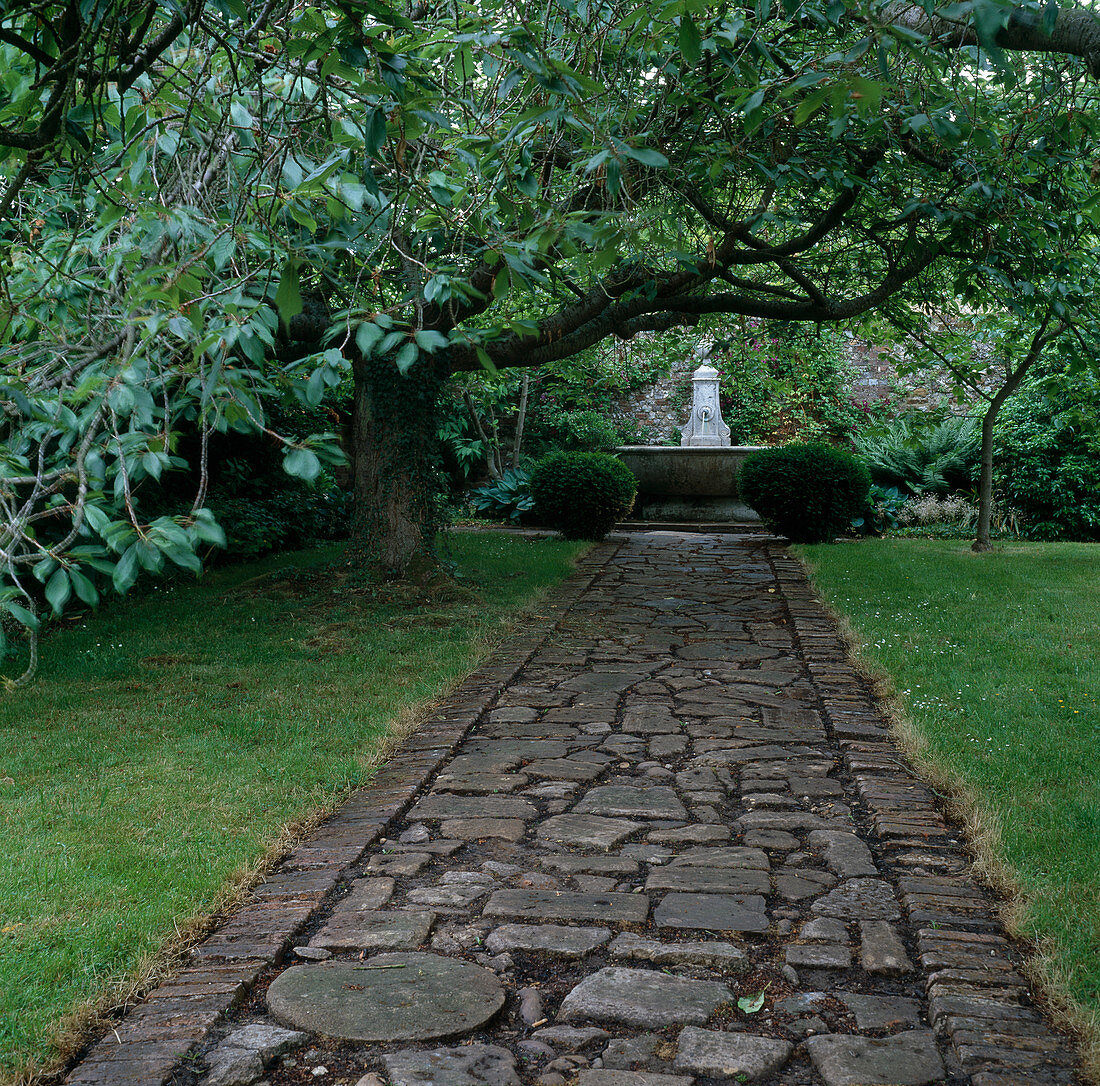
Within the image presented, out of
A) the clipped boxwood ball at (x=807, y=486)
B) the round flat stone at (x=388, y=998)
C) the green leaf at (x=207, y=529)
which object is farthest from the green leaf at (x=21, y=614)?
the clipped boxwood ball at (x=807, y=486)

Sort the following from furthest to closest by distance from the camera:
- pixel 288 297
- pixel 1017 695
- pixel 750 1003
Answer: pixel 1017 695, pixel 750 1003, pixel 288 297

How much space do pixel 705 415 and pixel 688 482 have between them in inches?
83.8

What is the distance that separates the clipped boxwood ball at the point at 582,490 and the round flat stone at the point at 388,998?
915 cm

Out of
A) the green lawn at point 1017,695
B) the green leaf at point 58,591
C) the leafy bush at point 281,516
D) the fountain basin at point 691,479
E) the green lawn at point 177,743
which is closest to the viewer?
the green leaf at point 58,591

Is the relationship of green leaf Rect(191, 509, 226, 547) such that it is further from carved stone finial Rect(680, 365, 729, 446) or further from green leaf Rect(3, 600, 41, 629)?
carved stone finial Rect(680, 365, 729, 446)

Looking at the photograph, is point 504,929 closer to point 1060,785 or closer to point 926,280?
point 1060,785

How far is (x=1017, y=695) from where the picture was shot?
5004mm

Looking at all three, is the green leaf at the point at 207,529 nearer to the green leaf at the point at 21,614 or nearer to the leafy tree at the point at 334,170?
the leafy tree at the point at 334,170

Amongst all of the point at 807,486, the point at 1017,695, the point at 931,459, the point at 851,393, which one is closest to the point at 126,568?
the point at 1017,695

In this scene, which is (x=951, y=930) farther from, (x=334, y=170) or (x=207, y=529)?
(x=334, y=170)

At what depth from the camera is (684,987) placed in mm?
2527

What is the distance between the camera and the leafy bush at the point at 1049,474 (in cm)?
1277

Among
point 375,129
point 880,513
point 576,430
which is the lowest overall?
point 880,513

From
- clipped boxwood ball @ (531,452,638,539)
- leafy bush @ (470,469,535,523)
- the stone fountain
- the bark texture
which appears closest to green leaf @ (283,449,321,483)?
the bark texture
